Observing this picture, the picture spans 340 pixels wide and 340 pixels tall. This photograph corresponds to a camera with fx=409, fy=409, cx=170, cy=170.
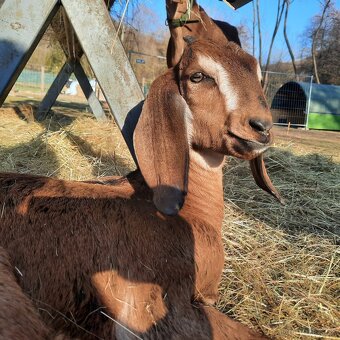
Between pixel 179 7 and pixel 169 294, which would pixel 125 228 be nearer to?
pixel 169 294

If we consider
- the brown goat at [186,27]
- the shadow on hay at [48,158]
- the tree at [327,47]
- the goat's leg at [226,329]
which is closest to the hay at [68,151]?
the shadow on hay at [48,158]

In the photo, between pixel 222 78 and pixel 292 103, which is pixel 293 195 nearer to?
pixel 222 78

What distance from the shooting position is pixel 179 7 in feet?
9.50

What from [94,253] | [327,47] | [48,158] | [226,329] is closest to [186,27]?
[94,253]

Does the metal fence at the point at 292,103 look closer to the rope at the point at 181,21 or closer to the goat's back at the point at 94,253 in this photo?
the rope at the point at 181,21

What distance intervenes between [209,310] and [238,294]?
0.56m

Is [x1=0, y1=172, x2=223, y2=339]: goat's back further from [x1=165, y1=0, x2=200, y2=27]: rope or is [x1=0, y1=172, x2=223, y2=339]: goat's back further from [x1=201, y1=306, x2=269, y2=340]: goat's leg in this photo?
[x1=165, y1=0, x2=200, y2=27]: rope

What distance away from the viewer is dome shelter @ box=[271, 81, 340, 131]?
1598 cm

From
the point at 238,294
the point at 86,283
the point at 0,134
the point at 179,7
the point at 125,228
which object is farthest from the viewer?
the point at 0,134

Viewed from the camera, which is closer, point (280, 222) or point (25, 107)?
point (280, 222)

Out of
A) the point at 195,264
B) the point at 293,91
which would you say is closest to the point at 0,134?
the point at 195,264

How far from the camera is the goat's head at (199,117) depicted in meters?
2.06

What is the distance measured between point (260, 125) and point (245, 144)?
4.9 inches

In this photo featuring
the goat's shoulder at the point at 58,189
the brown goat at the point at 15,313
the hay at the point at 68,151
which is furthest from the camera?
the hay at the point at 68,151
